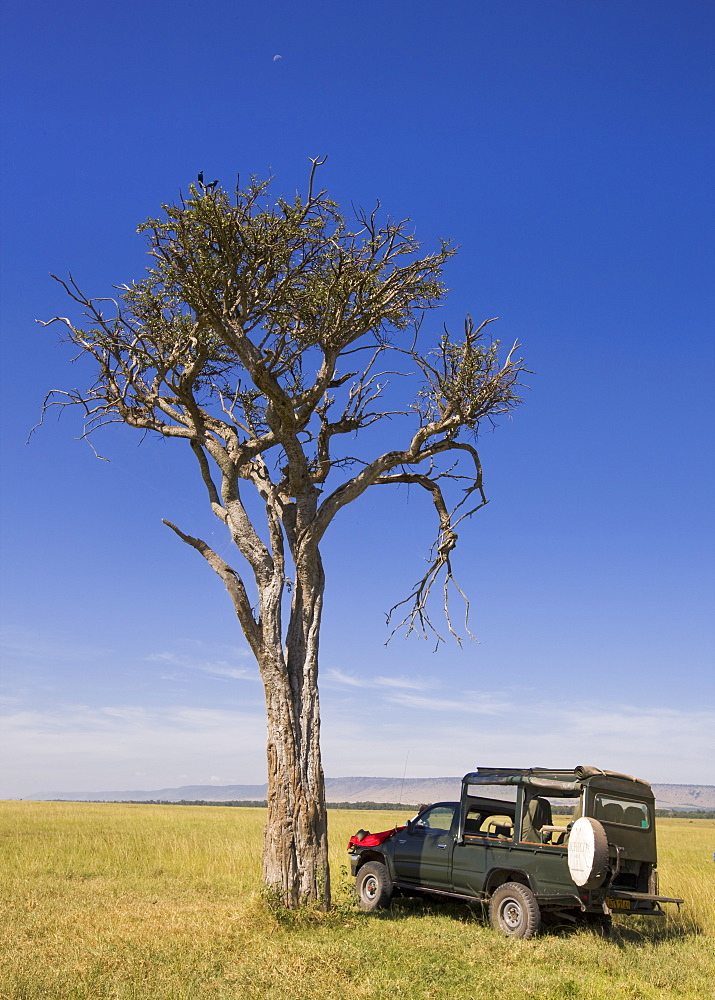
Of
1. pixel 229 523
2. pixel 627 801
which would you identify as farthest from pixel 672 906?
pixel 229 523

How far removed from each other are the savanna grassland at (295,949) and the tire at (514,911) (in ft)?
0.86

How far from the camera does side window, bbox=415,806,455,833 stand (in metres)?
14.9

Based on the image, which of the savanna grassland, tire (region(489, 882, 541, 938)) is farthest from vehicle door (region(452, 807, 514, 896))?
the savanna grassland

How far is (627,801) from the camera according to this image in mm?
13625

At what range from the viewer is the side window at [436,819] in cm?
1487

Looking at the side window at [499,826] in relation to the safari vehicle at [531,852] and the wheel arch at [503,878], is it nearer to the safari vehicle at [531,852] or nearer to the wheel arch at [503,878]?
the safari vehicle at [531,852]

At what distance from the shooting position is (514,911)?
1288 centimetres

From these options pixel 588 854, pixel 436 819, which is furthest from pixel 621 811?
pixel 436 819

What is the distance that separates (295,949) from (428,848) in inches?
160

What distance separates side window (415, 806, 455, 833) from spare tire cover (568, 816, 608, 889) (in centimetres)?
305

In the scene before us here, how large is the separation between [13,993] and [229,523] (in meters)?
8.24

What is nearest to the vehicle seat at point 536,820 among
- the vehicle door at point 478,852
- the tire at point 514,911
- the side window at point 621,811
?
the vehicle door at point 478,852

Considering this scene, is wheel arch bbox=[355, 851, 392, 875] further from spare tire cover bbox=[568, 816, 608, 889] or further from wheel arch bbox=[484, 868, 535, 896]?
spare tire cover bbox=[568, 816, 608, 889]

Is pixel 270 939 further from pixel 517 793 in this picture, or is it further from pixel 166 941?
pixel 517 793
